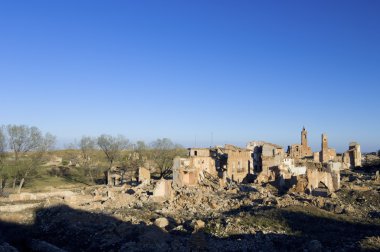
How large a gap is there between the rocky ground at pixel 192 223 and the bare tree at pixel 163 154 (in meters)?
21.2

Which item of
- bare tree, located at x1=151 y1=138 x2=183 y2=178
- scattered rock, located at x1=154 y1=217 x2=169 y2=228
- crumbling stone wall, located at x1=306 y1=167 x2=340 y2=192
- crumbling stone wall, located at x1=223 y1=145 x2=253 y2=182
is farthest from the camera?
bare tree, located at x1=151 y1=138 x2=183 y2=178

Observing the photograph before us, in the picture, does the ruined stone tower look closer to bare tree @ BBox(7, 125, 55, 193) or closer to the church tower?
the church tower

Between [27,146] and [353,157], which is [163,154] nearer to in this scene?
[27,146]

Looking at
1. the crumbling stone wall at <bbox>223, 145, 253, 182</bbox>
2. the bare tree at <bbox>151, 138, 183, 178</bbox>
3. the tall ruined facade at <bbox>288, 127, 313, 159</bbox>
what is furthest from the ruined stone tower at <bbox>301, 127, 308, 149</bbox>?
the bare tree at <bbox>151, 138, 183, 178</bbox>

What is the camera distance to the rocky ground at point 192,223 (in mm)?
18344

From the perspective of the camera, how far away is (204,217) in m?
24.7

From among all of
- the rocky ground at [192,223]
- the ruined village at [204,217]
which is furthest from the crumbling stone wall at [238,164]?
the rocky ground at [192,223]

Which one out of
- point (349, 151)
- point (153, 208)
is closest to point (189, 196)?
point (153, 208)

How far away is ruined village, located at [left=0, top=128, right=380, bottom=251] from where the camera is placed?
61.0 ft

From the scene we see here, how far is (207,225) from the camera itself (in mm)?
21281

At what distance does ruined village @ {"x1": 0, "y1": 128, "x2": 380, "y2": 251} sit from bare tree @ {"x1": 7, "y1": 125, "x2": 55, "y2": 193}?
606 cm

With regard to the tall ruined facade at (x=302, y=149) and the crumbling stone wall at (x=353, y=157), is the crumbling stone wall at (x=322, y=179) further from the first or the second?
the tall ruined facade at (x=302, y=149)

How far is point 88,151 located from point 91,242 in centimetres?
3896

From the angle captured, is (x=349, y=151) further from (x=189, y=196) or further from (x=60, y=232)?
(x=60, y=232)
